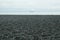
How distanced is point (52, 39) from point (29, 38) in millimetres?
575

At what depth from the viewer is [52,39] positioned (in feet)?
13.0

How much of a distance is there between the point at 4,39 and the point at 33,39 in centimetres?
71

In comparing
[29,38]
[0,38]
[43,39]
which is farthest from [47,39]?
[0,38]

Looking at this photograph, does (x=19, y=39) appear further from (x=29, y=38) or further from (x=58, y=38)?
(x=58, y=38)

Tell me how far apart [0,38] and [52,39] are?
1277 millimetres

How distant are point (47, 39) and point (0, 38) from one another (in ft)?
3.81

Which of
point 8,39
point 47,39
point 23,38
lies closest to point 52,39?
point 47,39

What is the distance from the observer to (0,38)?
4043mm

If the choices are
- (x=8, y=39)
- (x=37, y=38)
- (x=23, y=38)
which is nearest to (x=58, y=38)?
(x=37, y=38)

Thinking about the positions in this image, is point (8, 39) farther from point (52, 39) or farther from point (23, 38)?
point (52, 39)

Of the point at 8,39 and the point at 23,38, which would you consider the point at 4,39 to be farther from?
the point at 23,38

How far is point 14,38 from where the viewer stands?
412cm

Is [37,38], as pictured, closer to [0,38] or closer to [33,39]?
[33,39]

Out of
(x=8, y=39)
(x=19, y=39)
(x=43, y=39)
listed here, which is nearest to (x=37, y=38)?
(x=43, y=39)
